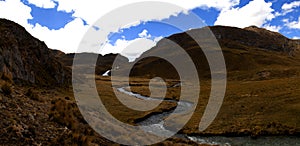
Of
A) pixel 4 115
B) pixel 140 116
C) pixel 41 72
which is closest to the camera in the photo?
pixel 4 115

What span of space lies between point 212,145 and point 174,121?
14.8m

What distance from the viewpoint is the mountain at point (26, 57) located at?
48009mm

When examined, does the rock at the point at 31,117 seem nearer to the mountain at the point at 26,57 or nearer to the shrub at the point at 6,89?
the shrub at the point at 6,89

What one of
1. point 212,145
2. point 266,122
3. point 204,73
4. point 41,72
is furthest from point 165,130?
point 204,73

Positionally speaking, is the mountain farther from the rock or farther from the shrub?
the rock

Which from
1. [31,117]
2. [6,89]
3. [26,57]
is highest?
[26,57]

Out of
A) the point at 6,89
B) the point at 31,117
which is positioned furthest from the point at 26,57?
the point at 31,117

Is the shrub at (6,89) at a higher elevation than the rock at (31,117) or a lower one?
higher

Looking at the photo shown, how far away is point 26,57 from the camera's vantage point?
2389 inches

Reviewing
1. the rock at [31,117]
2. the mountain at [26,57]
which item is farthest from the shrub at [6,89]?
the mountain at [26,57]

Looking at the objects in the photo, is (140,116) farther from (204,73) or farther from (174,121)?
(204,73)

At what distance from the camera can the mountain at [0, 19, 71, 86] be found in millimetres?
48009

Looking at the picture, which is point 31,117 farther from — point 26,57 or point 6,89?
point 26,57

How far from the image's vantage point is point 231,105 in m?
65.2
